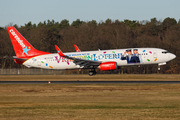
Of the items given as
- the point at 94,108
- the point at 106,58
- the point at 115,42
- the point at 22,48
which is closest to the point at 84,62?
the point at 106,58

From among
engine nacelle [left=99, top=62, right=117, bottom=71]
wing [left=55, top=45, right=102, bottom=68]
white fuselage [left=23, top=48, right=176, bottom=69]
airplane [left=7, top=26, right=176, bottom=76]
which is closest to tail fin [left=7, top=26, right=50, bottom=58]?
Result: airplane [left=7, top=26, right=176, bottom=76]

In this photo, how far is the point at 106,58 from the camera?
4506 centimetres

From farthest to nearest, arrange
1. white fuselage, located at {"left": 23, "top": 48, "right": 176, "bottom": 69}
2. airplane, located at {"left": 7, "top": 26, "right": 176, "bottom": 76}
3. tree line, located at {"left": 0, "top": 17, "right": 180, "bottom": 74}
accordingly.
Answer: tree line, located at {"left": 0, "top": 17, "right": 180, "bottom": 74}, white fuselage, located at {"left": 23, "top": 48, "right": 176, "bottom": 69}, airplane, located at {"left": 7, "top": 26, "right": 176, "bottom": 76}

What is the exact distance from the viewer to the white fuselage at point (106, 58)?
44.1 meters

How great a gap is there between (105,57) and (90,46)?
34818mm

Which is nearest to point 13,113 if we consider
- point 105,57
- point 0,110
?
point 0,110

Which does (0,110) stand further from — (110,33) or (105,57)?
(110,33)

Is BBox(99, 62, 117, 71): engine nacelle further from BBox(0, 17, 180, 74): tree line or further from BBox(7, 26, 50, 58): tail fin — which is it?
BBox(0, 17, 180, 74): tree line

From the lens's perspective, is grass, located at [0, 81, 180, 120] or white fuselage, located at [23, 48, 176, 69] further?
white fuselage, located at [23, 48, 176, 69]

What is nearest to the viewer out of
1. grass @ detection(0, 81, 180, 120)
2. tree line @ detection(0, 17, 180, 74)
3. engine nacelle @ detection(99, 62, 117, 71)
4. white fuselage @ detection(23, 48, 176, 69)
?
grass @ detection(0, 81, 180, 120)

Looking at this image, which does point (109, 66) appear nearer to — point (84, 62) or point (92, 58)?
point (92, 58)

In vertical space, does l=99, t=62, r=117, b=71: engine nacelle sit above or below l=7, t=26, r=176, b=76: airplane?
below

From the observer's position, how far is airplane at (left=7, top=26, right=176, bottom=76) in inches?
1731

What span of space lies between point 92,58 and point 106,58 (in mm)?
2373
